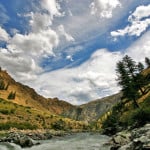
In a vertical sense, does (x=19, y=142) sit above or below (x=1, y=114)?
below

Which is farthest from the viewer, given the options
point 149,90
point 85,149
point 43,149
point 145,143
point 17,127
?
point 17,127

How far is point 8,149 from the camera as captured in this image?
4212 cm

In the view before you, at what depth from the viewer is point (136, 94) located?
245 ft

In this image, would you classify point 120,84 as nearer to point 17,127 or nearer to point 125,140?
point 125,140

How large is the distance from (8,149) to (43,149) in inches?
219

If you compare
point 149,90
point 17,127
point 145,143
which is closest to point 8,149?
point 145,143

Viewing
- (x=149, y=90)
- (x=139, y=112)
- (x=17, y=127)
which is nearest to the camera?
(x=139, y=112)

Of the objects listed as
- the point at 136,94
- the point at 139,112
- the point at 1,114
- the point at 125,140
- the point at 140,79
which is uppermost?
the point at 1,114

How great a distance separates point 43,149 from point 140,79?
49.5 metres

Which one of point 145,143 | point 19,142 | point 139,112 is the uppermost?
point 139,112

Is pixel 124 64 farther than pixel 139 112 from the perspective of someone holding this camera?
Yes

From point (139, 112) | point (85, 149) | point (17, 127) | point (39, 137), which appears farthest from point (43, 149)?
point (17, 127)

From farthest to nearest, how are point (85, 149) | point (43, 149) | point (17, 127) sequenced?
point (17, 127) → point (43, 149) → point (85, 149)

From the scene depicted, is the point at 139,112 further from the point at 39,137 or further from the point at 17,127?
the point at 17,127
